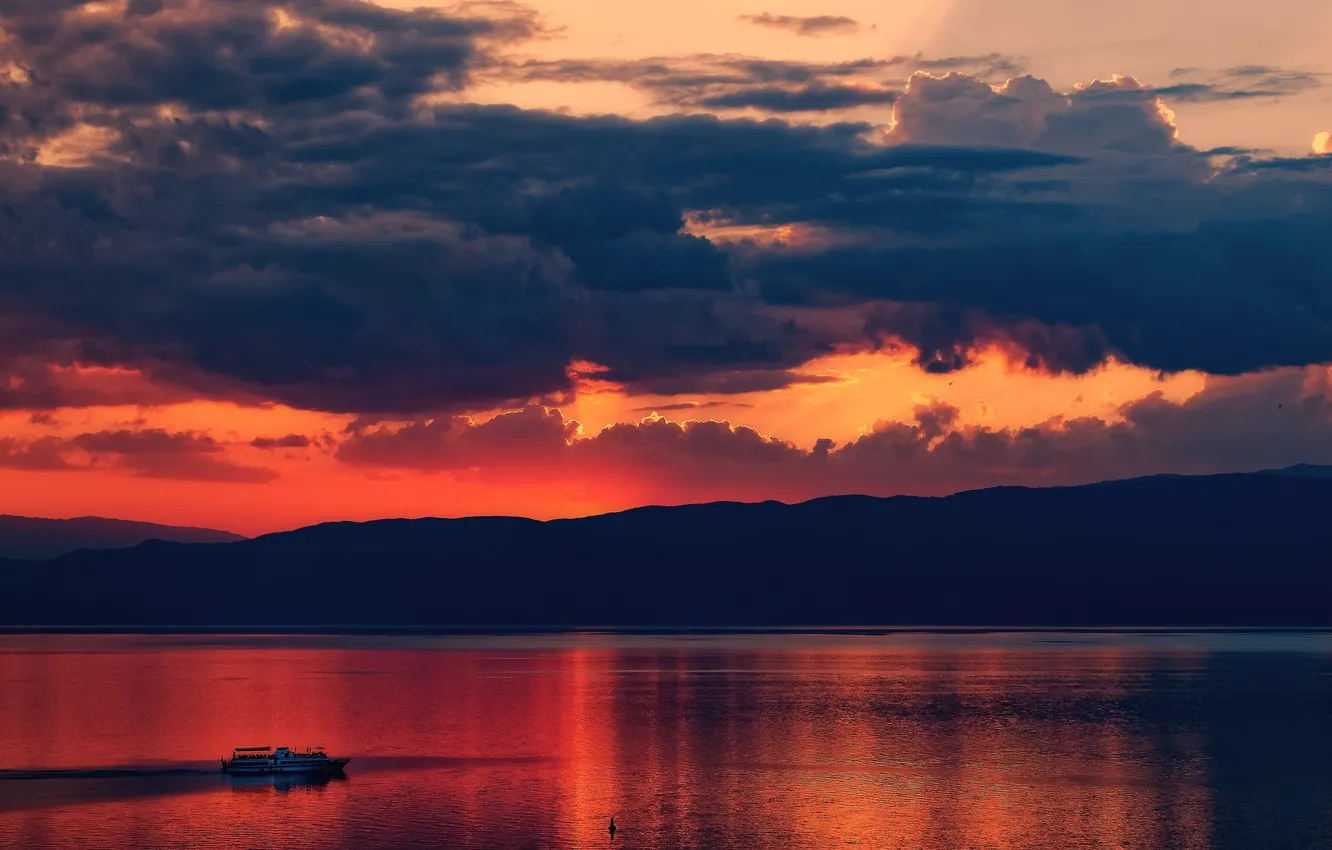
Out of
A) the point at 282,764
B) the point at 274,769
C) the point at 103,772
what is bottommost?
the point at 103,772

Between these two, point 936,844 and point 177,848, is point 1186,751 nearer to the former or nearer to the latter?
point 936,844

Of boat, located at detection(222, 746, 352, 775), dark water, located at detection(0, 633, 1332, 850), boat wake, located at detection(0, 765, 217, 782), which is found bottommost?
dark water, located at detection(0, 633, 1332, 850)

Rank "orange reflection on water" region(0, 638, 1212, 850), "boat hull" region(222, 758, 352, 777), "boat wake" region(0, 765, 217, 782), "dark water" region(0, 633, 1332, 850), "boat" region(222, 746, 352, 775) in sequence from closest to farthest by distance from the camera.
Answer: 1. "dark water" region(0, 633, 1332, 850)
2. "orange reflection on water" region(0, 638, 1212, 850)
3. "boat hull" region(222, 758, 352, 777)
4. "boat" region(222, 746, 352, 775)
5. "boat wake" region(0, 765, 217, 782)

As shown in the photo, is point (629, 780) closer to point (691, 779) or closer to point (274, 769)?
point (691, 779)

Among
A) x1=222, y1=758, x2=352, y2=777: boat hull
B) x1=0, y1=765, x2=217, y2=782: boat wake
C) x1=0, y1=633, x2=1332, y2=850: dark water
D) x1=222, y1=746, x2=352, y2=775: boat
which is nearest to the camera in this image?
x1=0, y1=633, x2=1332, y2=850: dark water

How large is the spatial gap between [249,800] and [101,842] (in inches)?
698

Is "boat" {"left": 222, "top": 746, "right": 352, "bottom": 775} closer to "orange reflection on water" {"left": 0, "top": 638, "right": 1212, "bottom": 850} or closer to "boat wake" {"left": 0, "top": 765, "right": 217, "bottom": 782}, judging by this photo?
"orange reflection on water" {"left": 0, "top": 638, "right": 1212, "bottom": 850}

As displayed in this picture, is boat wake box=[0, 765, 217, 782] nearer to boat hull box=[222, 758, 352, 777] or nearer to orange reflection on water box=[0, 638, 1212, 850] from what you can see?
orange reflection on water box=[0, 638, 1212, 850]

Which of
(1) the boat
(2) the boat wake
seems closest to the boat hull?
(1) the boat

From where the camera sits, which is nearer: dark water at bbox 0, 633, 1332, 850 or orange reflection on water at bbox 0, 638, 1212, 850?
dark water at bbox 0, 633, 1332, 850

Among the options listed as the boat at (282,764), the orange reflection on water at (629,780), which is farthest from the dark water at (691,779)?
the boat at (282,764)

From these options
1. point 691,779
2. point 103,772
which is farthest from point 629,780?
point 103,772

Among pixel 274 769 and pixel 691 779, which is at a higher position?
pixel 274 769

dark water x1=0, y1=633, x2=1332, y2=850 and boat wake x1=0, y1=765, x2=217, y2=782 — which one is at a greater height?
boat wake x1=0, y1=765, x2=217, y2=782
